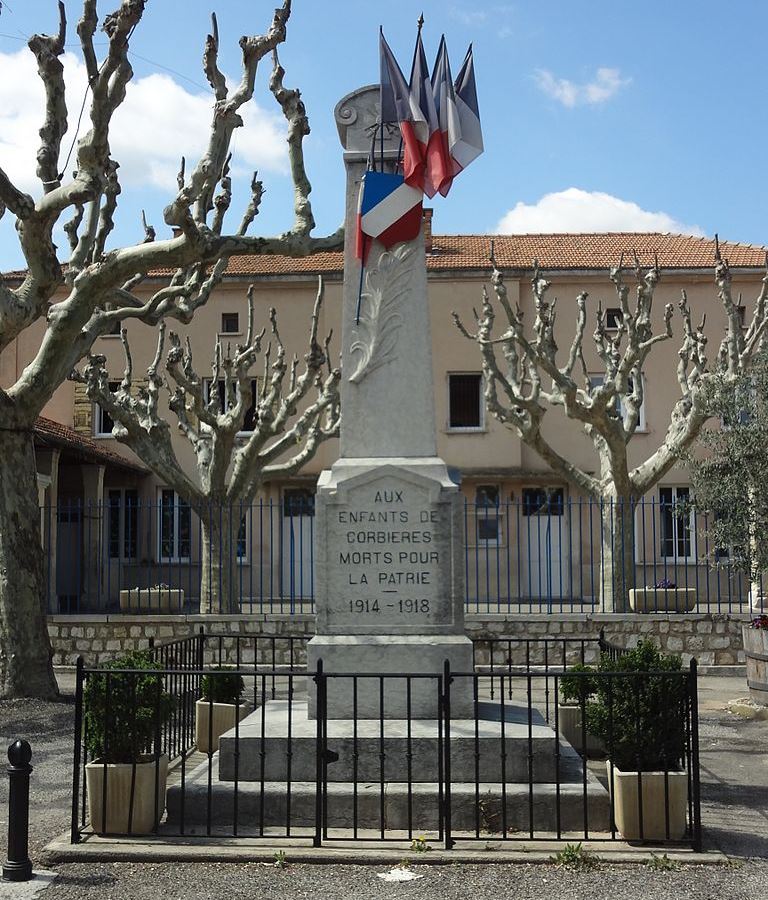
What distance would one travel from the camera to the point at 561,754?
7629 mm

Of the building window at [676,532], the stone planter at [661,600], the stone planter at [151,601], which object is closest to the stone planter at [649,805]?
the stone planter at [661,600]

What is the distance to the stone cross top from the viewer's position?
8.40m

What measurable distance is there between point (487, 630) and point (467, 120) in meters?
9.51

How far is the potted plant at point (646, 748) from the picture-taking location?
6680mm

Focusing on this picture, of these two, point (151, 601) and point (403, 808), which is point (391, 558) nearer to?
point (403, 808)

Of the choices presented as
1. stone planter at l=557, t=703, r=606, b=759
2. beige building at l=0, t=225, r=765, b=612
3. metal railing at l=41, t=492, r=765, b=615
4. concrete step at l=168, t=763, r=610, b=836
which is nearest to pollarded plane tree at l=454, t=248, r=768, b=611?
metal railing at l=41, t=492, r=765, b=615

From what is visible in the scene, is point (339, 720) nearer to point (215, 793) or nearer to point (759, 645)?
point (215, 793)

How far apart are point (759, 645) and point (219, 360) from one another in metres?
13.1

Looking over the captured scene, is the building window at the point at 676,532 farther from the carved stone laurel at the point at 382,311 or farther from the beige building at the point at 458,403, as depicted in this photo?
the carved stone laurel at the point at 382,311

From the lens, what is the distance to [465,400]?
96.1 feet

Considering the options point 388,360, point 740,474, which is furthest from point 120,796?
point 740,474

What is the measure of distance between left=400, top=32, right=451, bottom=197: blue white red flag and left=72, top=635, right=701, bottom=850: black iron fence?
389cm

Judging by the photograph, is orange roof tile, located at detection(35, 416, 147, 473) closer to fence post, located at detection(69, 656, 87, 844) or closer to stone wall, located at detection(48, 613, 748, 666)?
stone wall, located at detection(48, 613, 748, 666)

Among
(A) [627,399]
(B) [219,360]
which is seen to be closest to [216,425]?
(B) [219,360]
